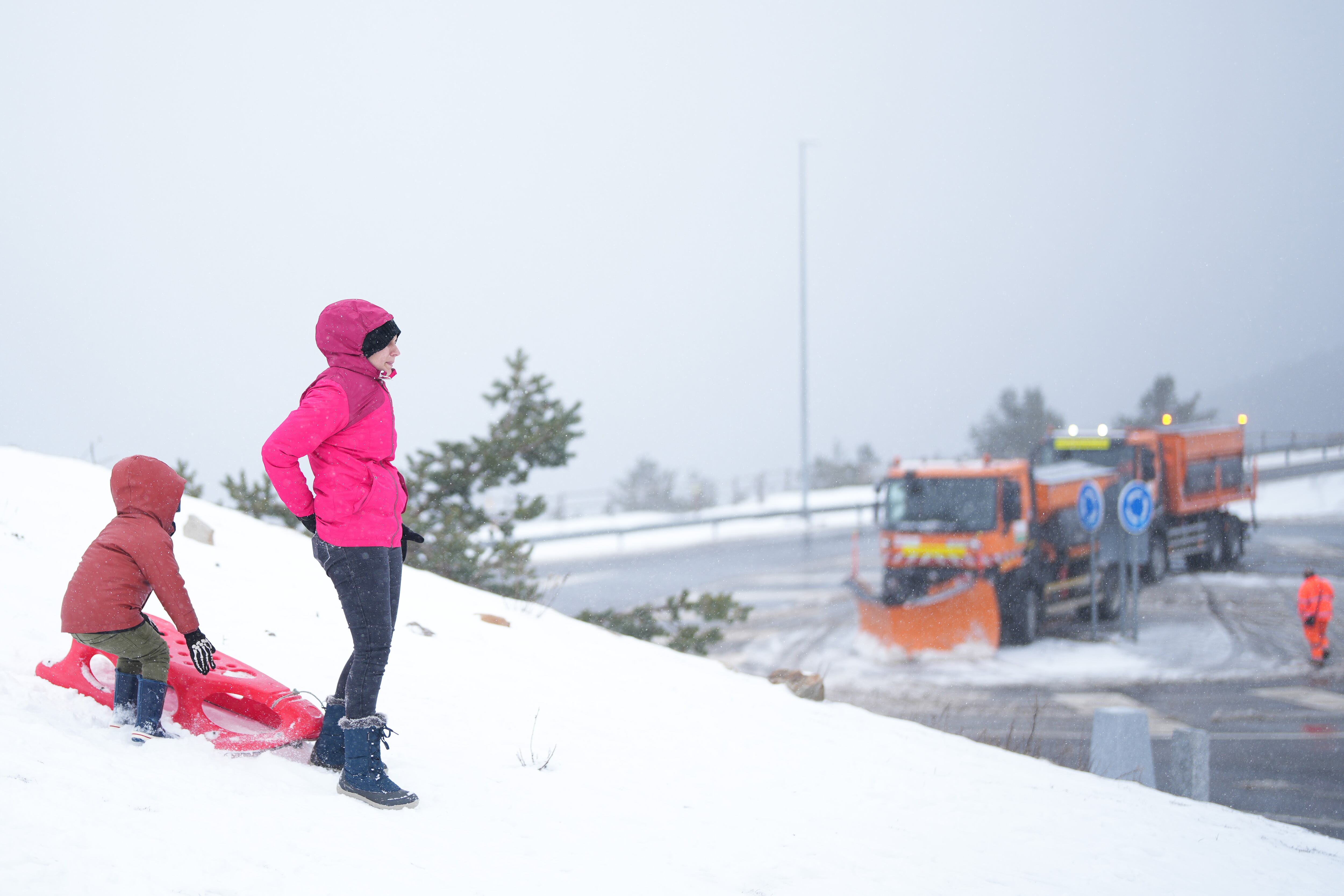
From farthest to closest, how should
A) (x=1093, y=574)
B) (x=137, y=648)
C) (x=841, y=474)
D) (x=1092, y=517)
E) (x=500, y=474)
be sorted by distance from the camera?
(x=841, y=474) → (x=1093, y=574) → (x=1092, y=517) → (x=500, y=474) → (x=137, y=648)

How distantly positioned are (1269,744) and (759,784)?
735 centimetres

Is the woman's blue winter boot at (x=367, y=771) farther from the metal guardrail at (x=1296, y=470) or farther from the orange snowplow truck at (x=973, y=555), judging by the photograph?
the metal guardrail at (x=1296, y=470)

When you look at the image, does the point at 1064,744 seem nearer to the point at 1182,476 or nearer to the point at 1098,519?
the point at 1098,519

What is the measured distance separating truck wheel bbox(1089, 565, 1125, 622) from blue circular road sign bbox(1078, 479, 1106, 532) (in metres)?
1.63

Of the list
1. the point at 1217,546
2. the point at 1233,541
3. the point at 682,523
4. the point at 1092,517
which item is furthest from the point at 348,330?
the point at 682,523

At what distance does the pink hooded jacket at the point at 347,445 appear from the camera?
343cm

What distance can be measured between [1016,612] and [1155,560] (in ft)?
19.7

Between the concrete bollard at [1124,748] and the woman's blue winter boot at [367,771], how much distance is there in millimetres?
5191

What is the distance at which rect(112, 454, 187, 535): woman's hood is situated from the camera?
3822 mm

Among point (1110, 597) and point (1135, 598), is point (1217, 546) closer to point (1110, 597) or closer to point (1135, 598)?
point (1110, 597)

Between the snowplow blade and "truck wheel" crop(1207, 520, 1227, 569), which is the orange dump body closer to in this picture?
"truck wheel" crop(1207, 520, 1227, 569)

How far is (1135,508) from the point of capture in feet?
47.5

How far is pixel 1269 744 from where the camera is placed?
984cm

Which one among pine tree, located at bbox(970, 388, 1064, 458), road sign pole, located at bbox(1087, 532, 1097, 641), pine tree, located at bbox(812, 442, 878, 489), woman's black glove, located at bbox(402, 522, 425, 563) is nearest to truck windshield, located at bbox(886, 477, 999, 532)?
road sign pole, located at bbox(1087, 532, 1097, 641)
